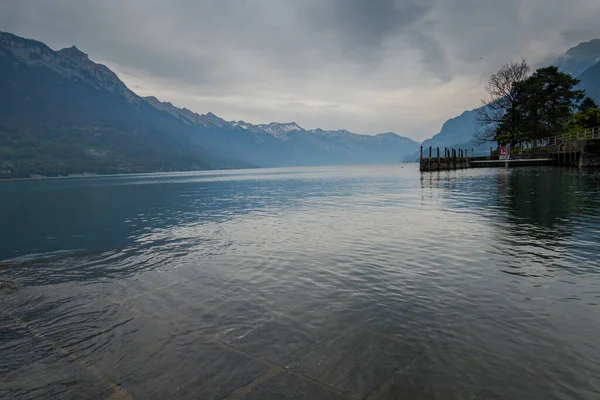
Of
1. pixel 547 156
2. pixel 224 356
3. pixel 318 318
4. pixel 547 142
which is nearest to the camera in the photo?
pixel 224 356

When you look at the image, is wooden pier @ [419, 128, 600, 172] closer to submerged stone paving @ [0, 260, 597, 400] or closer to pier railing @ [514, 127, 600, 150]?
pier railing @ [514, 127, 600, 150]

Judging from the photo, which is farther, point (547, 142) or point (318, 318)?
point (547, 142)

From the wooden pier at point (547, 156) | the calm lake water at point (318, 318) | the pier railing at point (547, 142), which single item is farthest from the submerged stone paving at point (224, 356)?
the pier railing at point (547, 142)

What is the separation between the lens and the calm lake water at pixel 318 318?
19.7ft

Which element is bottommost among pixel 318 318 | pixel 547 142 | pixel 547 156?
pixel 318 318

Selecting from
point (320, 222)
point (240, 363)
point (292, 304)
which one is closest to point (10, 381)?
point (240, 363)

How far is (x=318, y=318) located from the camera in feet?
28.2

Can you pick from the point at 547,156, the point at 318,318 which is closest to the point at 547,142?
the point at 547,156

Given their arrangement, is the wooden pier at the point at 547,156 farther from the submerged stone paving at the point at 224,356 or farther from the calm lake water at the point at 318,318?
the submerged stone paving at the point at 224,356

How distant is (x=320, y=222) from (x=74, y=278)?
14650 mm

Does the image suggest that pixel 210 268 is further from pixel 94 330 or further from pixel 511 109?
pixel 511 109

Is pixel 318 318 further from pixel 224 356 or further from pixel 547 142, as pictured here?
pixel 547 142

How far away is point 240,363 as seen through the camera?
22.0 ft

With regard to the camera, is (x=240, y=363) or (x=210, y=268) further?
(x=210, y=268)
